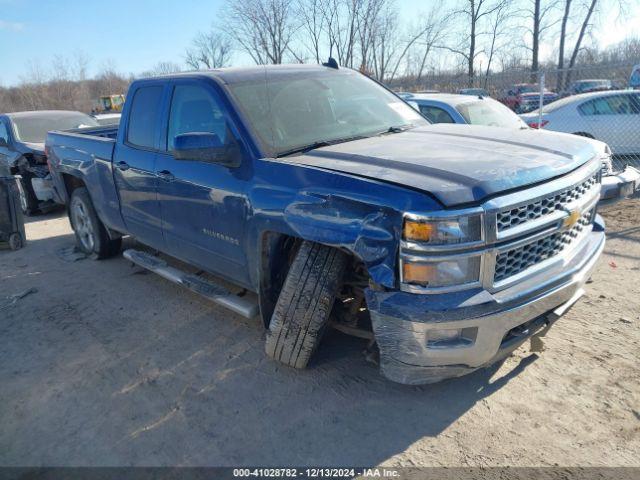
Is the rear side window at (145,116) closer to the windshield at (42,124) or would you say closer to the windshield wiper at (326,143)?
the windshield wiper at (326,143)

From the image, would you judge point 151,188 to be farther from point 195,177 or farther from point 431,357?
point 431,357

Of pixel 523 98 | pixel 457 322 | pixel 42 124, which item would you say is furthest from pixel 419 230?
pixel 523 98

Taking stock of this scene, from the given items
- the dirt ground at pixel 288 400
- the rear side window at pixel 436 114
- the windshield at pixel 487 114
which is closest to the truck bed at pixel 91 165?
the dirt ground at pixel 288 400

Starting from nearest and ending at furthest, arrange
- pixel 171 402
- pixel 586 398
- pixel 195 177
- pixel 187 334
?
pixel 586 398, pixel 171 402, pixel 195 177, pixel 187 334

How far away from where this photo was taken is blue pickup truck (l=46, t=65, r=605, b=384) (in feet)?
7.98

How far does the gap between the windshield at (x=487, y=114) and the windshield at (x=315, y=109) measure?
3.00 meters

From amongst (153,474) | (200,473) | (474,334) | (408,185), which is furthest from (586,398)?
(153,474)

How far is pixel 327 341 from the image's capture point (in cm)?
372

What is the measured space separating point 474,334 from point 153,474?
5.77 ft

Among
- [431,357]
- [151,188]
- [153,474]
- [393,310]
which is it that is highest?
[151,188]

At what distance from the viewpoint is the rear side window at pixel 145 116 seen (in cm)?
426

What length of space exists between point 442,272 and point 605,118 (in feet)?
28.9

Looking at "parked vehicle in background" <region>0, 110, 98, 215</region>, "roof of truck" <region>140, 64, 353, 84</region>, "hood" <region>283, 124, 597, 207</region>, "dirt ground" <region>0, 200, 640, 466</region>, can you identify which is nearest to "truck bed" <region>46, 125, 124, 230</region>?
"roof of truck" <region>140, 64, 353, 84</region>

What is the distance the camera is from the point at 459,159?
280cm
